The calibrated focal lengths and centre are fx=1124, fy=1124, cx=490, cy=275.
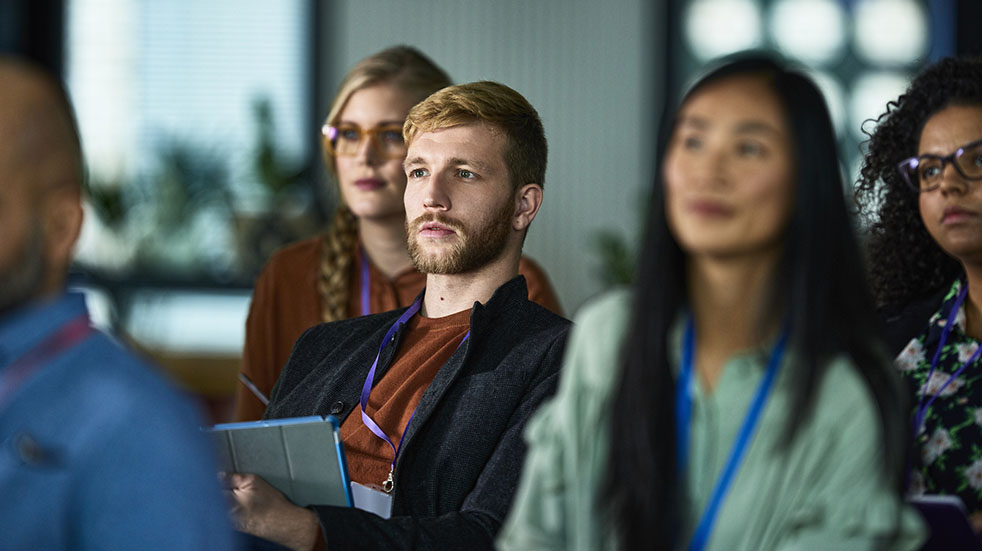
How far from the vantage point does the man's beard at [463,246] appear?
226 centimetres

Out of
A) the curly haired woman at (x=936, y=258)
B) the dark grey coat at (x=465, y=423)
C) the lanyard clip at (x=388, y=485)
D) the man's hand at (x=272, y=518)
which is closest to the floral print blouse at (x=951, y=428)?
the curly haired woman at (x=936, y=258)

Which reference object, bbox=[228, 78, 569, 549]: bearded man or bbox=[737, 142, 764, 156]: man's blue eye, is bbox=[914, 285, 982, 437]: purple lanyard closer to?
bbox=[228, 78, 569, 549]: bearded man

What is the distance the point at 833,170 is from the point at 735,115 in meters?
0.15

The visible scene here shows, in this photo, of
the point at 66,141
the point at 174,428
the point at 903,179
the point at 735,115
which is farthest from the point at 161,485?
the point at 903,179

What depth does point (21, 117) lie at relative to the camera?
1264 mm

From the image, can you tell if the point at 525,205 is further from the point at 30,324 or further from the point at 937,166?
the point at 30,324

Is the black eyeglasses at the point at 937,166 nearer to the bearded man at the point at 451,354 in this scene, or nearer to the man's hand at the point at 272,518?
the bearded man at the point at 451,354

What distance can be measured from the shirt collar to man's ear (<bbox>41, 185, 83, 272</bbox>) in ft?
0.17

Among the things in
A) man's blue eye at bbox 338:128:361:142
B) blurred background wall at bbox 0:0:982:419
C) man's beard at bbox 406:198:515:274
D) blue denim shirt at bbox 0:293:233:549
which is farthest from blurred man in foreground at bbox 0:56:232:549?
blurred background wall at bbox 0:0:982:419

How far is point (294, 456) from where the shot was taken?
192 centimetres

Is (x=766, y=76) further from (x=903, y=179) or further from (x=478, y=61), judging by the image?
(x=478, y=61)

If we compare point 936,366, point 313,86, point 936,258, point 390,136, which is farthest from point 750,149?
point 313,86

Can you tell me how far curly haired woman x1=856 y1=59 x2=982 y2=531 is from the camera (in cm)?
214

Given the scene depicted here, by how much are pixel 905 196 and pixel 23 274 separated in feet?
6.94
